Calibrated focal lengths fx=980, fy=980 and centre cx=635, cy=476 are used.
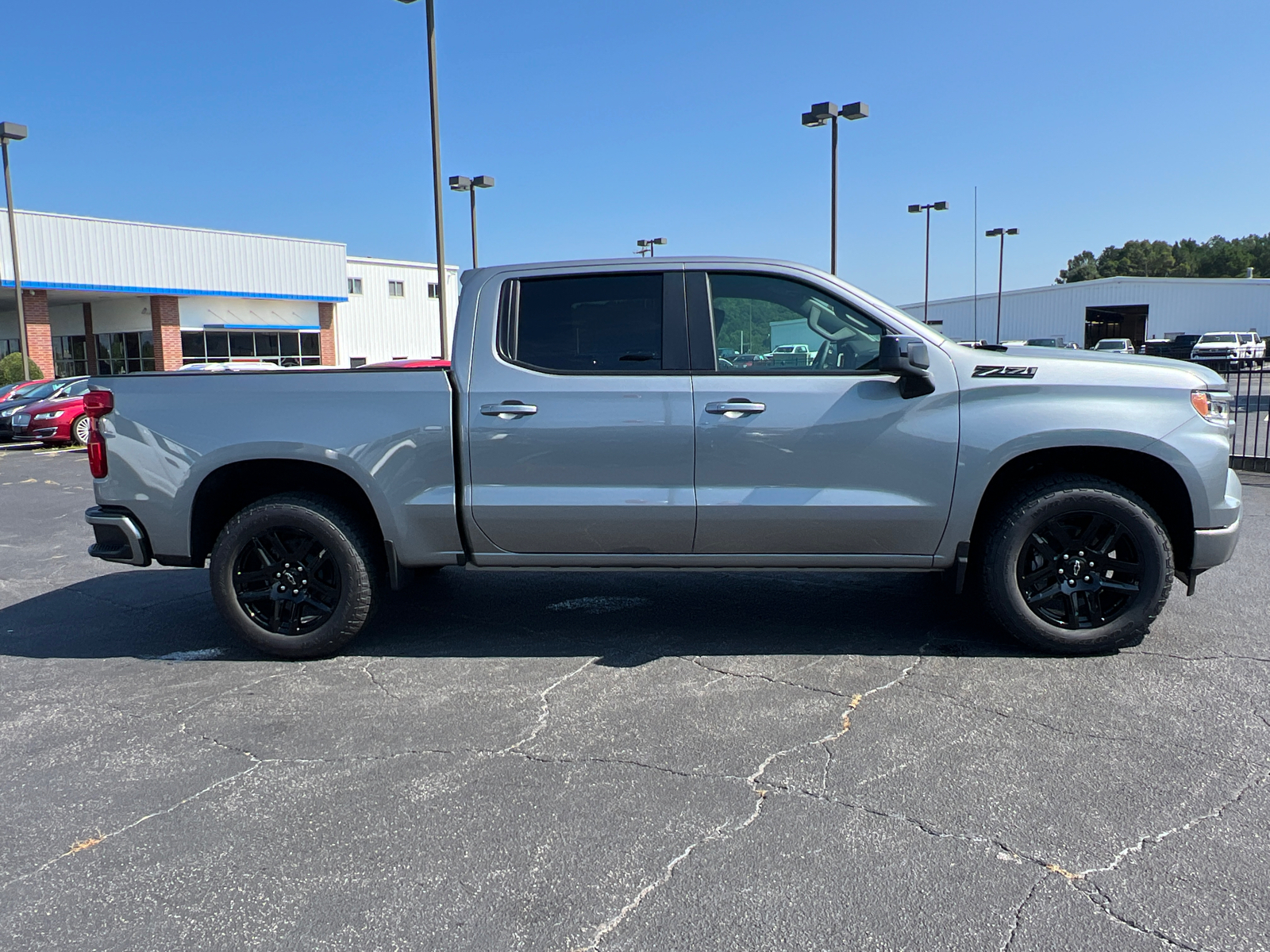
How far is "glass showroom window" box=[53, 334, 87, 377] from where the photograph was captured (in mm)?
41625

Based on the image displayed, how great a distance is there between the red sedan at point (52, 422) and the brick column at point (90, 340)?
22.4 meters

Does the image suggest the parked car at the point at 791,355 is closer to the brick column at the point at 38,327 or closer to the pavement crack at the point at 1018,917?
the pavement crack at the point at 1018,917

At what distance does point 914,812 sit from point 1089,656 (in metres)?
2.10

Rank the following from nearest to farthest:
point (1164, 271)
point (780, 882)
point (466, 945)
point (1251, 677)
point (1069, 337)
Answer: point (466, 945), point (780, 882), point (1251, 677), point (1069, 337), point (1164, 271)

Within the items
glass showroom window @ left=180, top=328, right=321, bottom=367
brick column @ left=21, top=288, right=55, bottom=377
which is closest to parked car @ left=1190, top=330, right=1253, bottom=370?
glass showroom window @ left=180, top=328, right=321, bottom=367

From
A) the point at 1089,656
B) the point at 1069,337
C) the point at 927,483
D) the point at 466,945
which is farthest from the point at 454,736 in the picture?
the point at 1069,337

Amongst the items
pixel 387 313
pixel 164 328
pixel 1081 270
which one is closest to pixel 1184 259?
pixel 1081 270

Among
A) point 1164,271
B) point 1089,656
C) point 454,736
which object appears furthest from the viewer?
point 1164,271

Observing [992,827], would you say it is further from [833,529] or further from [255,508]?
[255,508]

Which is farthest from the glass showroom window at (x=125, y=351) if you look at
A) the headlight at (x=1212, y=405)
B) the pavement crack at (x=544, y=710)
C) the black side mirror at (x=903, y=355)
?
the headlight at (x=1212, y=405)

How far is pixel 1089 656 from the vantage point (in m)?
4.84

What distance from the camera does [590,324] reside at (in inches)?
193

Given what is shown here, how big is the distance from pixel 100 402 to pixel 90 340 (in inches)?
1624

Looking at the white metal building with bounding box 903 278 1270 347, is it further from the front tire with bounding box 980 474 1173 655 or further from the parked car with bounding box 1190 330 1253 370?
the front tire with bounding box 980 474 1173 655
